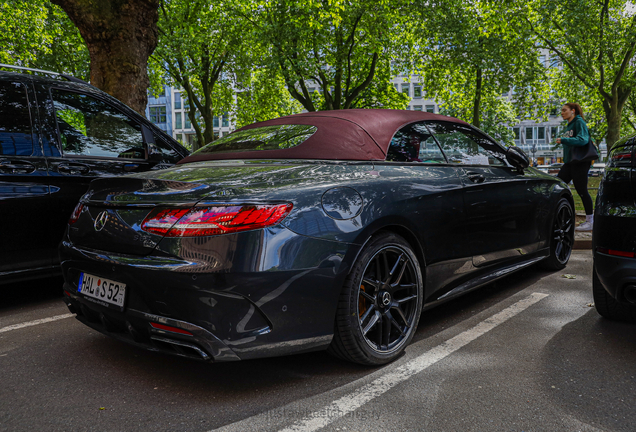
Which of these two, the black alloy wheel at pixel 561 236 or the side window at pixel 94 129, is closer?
the side window at pixel 94 129

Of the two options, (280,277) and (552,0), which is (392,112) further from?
(552,0)

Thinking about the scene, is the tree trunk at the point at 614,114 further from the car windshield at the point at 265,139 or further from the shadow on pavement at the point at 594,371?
the car windshield at the point at 265,139

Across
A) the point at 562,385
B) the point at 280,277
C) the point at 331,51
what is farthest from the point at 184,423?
the point at 331,51

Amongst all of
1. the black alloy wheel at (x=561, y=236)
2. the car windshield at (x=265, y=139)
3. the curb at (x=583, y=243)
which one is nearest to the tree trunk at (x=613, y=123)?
the curb at (x=583, y=243)

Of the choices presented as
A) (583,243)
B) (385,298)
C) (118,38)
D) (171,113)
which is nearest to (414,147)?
(385,298)

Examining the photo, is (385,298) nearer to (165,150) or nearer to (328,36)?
(165,150)

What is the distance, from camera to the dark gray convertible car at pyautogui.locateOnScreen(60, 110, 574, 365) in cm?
234

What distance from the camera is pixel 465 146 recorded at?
405 cm

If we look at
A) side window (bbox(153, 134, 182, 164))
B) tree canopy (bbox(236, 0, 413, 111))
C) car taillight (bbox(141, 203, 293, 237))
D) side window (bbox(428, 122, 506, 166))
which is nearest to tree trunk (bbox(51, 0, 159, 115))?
side window (bbox(153, 134, 182, 164))

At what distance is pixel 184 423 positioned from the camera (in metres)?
2.28

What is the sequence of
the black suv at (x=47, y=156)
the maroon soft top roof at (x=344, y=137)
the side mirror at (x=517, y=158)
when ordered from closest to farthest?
the maroon soft top roof at (x=344, y=137)
the black suv at (x=47, y=156)
the side mirror at (x=517, y=158)

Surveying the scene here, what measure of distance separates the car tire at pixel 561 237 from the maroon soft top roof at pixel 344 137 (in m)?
2.21

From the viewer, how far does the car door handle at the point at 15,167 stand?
380cm

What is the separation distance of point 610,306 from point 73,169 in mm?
4145
